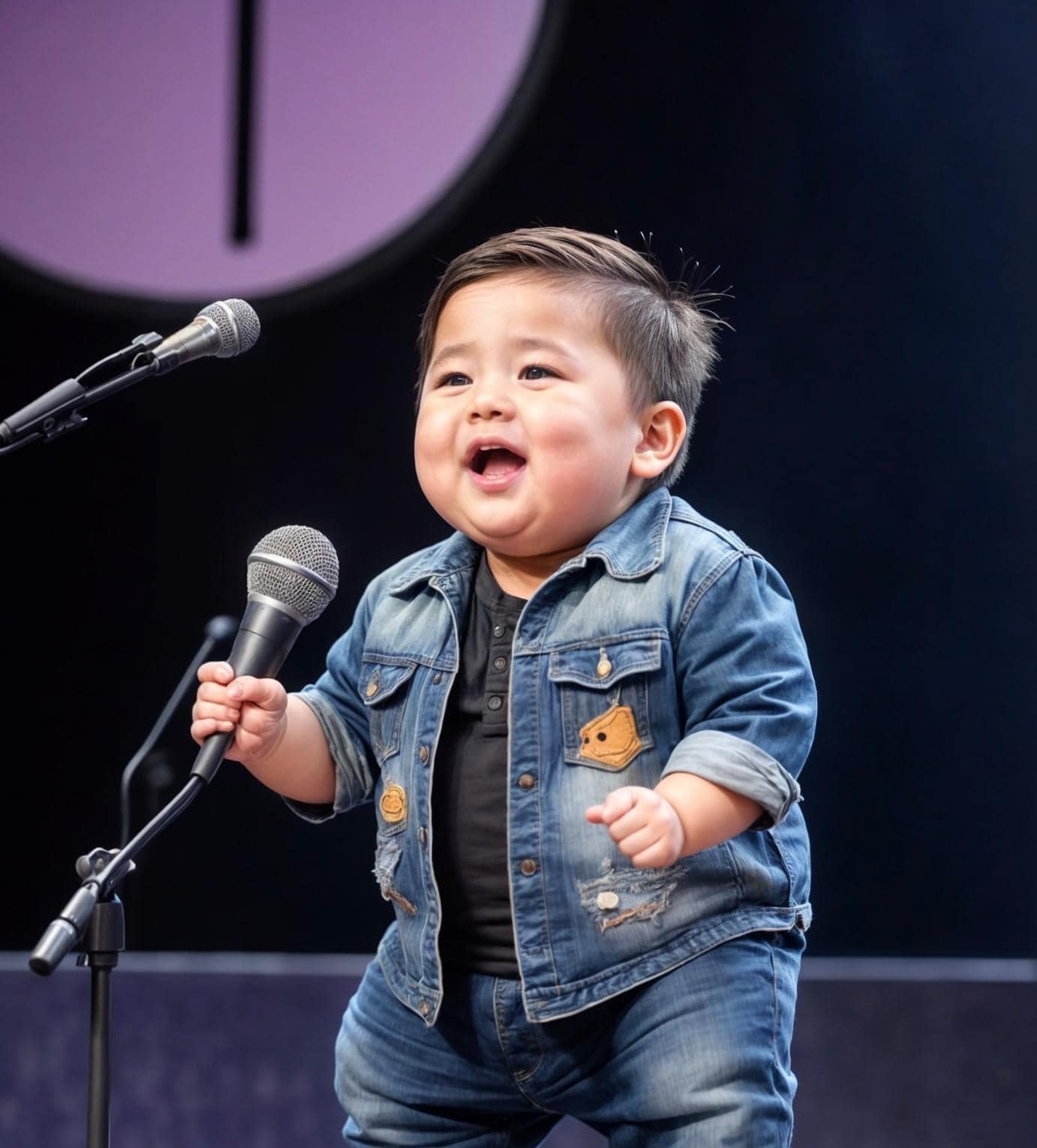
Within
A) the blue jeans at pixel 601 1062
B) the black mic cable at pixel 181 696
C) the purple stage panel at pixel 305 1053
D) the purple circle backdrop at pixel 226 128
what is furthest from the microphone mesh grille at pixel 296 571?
the purple circle backdrop at pixel 226 128

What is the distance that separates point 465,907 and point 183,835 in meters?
1.09

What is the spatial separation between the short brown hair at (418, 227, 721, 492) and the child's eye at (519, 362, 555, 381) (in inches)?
2.5

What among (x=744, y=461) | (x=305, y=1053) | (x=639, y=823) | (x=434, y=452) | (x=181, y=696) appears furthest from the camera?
(x=744, y=461)

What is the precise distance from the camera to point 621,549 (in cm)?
112

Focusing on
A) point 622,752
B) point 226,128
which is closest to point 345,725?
point 622,752

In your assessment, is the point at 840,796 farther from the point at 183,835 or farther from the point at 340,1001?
the point at 183,835

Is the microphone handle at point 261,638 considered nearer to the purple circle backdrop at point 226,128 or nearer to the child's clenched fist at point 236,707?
the child's clenched fist at point 236,707

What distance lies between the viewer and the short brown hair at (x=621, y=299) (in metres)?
1.17

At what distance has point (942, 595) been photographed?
2.03 metres

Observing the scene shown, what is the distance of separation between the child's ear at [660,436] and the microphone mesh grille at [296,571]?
0.27 meters

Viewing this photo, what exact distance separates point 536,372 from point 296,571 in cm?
26

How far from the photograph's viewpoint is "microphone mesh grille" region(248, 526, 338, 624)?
1.05 meters

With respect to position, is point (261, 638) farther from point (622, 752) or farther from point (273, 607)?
point (622, 752)

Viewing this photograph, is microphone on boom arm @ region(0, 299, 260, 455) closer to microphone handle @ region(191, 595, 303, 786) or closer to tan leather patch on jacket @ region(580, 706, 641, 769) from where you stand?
microphone handle @ region(191, 595, 303, 786)
